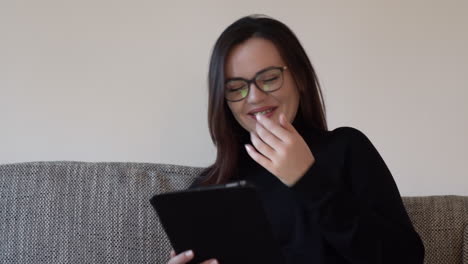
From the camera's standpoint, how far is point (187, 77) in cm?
133

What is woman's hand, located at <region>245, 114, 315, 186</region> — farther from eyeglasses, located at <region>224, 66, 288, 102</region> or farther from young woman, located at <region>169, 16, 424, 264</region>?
eyeglasses, located at <region>224, 66, 288, 102</region>

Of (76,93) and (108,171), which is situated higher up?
(76,93)

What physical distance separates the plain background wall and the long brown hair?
238 mm

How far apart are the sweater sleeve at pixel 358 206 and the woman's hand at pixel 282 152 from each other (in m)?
0.02

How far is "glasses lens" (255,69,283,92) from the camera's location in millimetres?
981

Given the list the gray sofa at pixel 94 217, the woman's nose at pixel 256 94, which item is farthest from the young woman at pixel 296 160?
the gray sofa at pixel 94 217


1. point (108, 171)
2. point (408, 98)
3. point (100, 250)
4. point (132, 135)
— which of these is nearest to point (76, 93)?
point (132, 135)

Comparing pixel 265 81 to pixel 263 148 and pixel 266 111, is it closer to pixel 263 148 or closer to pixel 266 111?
pixel 266 111

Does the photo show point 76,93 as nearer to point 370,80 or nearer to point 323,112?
point 323,112

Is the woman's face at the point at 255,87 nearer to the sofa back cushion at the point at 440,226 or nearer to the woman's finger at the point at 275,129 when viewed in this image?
the woman's finger at the point at 275,129

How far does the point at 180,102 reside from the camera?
4.35 feet

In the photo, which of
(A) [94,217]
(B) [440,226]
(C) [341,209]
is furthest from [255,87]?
(B) [440,226]

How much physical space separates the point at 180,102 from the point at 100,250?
463 millimetres

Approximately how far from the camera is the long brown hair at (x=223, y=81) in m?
1.02
